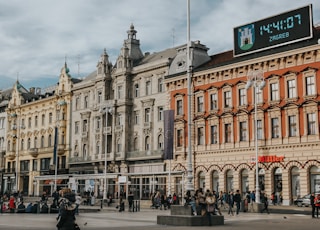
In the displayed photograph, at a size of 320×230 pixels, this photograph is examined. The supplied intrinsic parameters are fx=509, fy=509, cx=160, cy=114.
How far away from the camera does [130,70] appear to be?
6531 cm

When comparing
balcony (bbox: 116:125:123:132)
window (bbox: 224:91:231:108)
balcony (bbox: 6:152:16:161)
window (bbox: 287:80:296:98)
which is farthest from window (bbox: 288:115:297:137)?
balcony (bbox: 6:152:16:161)

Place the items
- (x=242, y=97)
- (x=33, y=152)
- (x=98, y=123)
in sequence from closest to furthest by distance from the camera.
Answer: (x=242, y=97), (x=98, y=123), (x=33, y=152)

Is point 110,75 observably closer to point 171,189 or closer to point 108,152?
point 108,152

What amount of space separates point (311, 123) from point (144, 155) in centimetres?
2241

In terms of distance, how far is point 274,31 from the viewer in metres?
48.8

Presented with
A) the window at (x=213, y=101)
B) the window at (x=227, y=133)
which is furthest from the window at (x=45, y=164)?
the window at (x=227, y=133)

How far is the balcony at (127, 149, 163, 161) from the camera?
58.7m

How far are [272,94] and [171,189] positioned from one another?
51.6ft

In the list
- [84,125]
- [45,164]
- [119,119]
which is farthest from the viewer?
[45,164]

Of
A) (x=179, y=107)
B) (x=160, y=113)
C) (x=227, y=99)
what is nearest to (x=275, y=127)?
(x=227, y=99)

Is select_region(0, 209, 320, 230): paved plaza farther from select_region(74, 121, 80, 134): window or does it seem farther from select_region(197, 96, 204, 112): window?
select_region(74, 121, 80, 134): window

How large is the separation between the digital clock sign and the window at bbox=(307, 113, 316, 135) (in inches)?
279

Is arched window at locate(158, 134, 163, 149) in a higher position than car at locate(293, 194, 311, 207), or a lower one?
higher

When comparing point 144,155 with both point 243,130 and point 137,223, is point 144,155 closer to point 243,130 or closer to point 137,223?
point 243,130
